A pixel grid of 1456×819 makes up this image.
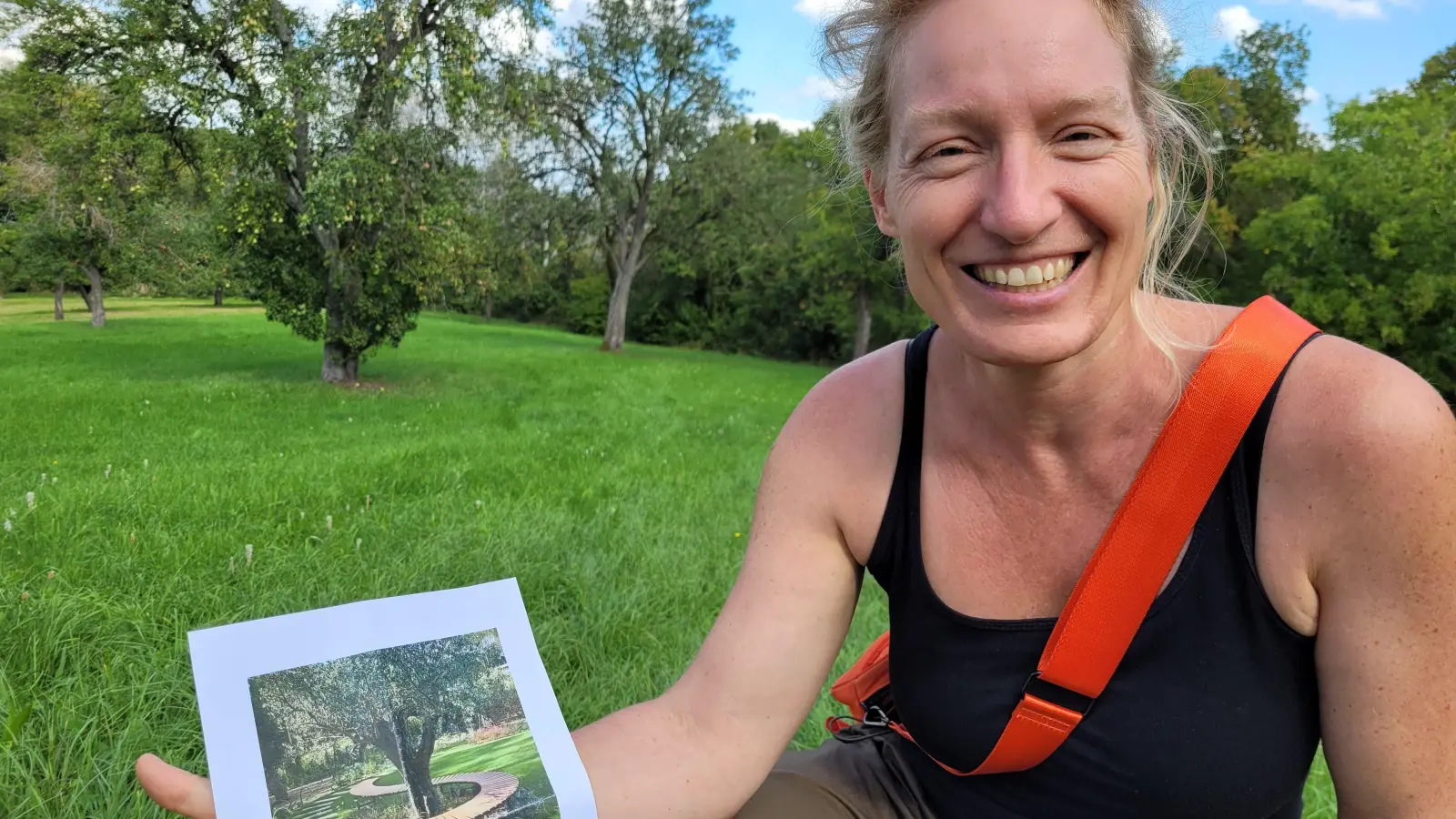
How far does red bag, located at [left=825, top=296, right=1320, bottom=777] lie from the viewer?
113 cm

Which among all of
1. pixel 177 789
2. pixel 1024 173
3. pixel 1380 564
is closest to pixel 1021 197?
pixel 1024 173

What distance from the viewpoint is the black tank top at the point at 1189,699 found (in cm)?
111

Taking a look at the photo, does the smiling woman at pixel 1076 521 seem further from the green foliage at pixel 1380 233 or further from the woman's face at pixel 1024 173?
the green foliage at pixel 1380 233

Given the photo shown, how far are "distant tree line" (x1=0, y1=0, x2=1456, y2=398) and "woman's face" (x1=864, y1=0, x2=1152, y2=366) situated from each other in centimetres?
32

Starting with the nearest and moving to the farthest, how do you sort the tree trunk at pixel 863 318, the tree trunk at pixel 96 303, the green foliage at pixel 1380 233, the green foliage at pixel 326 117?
1. the green foliage at pixel 326 117
2. the green foliage at pixel 1380 233
3. the tree trunk at pixel 96 303
4. the tree trunk at pixel 863 318

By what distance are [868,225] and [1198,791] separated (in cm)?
127

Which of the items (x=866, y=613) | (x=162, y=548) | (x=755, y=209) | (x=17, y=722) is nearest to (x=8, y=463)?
(x=162, y=548)

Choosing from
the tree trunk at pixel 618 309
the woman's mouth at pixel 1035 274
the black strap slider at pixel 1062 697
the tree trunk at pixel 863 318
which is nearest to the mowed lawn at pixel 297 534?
the black strap slider at pixel 1062 697

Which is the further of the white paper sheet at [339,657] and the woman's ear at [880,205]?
the woman's ear at [880,205]

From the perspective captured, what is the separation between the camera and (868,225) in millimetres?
1973

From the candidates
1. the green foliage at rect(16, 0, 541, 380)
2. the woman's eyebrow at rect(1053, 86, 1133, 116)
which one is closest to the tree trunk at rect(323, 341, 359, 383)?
the green foliage at rect(16, 0, 541, 380)

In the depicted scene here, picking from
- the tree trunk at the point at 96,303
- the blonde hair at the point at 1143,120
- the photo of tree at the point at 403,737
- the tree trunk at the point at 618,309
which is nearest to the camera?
the photo of tree at the point at 403,737

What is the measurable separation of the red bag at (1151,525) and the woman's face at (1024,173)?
16 cm

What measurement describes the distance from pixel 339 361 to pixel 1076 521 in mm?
12687
